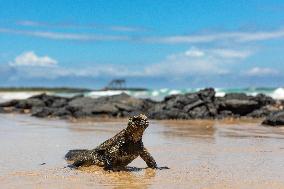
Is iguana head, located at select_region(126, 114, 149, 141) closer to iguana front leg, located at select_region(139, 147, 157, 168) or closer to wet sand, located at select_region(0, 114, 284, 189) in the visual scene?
iguana front leg, located at select_region(139, 147, 157, 168)

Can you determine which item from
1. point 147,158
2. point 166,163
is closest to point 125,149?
point 147,158

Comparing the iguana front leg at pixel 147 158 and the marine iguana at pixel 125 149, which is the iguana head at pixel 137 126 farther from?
the iguana front leg at pixel 147 158

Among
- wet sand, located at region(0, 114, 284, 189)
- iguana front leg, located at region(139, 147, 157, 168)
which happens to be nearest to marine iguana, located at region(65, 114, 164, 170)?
iguana front leg, located at region(139, 147, 157, 168)

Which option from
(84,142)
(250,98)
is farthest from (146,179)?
(250,98)

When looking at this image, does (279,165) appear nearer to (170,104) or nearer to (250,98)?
(170,104)

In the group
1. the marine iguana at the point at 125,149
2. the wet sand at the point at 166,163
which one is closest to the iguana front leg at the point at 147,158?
the marine iguana at the point at 125,149

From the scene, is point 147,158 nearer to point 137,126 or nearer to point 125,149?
point 125,149
